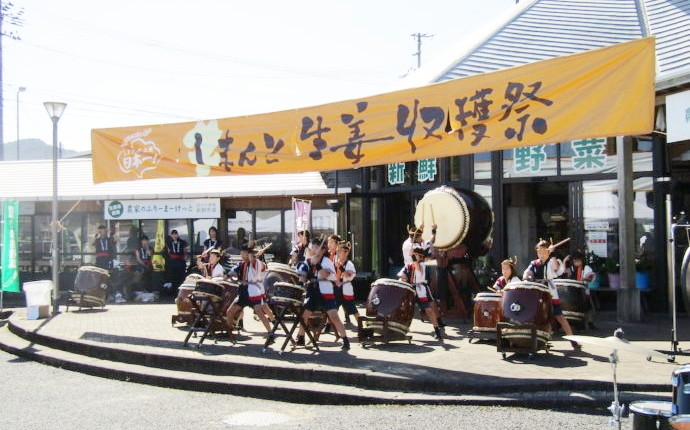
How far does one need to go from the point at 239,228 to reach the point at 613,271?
33.8 ft

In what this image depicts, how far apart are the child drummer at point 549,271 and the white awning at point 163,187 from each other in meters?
7.85

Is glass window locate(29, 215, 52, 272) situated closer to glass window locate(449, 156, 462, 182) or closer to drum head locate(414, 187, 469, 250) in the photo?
glass window locate(449, 156, 462, 182)

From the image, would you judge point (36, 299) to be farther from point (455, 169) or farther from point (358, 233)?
point (455, 169)

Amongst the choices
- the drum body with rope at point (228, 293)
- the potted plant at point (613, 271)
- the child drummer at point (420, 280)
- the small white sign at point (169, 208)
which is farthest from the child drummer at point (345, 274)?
the small white sign at point (169, 208)

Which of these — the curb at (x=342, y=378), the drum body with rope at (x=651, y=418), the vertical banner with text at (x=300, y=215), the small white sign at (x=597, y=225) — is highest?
the vertical banner with text at (x=300, y=215)

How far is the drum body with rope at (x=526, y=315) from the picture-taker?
29.6ft

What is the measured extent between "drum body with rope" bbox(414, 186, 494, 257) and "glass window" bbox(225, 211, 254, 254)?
7912 mm

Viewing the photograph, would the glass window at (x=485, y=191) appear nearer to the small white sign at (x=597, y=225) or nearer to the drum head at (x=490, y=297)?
the small white sign at (x=597, y=225)

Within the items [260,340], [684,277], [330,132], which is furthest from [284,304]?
[684,277]

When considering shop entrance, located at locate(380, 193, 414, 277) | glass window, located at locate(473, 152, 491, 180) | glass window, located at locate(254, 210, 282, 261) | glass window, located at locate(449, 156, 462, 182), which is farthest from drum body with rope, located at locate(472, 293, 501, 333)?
glass window, located at locate(254, 210, 282, 261)

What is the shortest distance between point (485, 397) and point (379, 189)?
10199 mm

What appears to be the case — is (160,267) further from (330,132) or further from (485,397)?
(485,397)

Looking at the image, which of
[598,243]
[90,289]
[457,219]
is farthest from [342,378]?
[90,289]

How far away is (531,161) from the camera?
1413 centimetres
